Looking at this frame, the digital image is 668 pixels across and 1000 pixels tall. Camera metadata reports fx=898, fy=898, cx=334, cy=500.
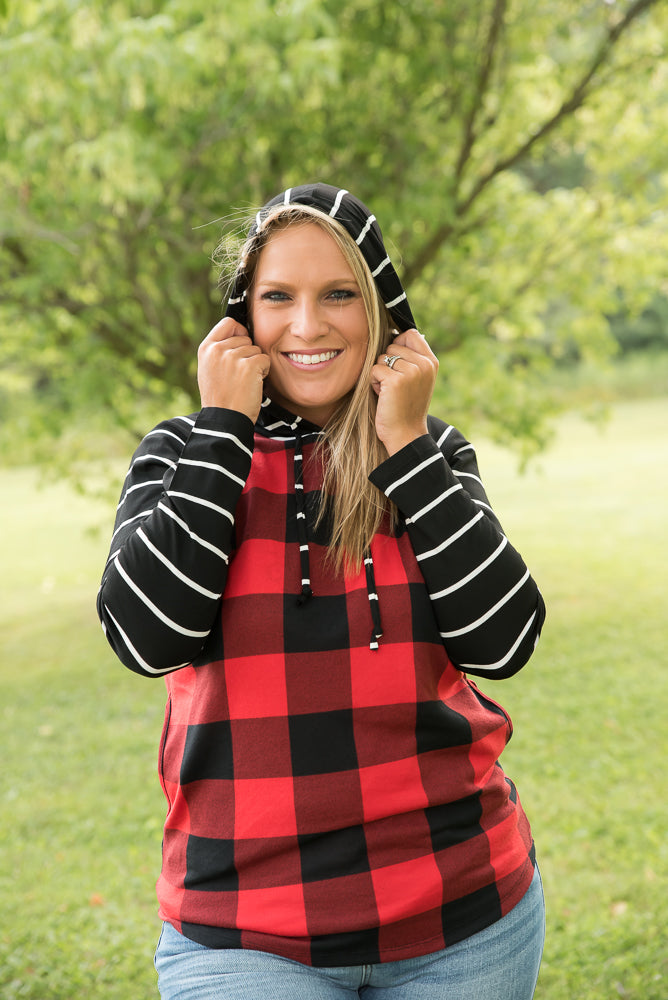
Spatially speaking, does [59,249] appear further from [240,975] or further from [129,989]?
[240,975]

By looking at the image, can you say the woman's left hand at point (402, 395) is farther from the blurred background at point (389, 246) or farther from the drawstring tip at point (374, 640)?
the blurred background at point (389, 246)

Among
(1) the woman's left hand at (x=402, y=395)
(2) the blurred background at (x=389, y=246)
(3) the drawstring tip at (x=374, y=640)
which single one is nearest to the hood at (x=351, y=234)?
(1) the woman's left hand at (x=402, y=395)

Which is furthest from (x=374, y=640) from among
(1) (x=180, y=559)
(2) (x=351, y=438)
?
(2) (x=351, y=438)

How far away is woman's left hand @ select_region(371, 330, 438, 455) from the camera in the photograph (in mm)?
1830

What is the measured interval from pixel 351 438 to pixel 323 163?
4661 mm

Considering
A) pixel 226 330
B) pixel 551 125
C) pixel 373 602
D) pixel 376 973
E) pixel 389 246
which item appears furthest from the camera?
pixel 551 125

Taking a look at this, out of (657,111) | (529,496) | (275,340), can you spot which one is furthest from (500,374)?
(529,496)

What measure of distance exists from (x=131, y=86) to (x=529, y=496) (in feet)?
45.9

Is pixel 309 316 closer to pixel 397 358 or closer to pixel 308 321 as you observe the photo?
pixel 308 321

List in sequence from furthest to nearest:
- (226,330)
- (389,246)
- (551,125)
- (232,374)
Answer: (551,125)
(389,246)
(226,330)
(232,374)

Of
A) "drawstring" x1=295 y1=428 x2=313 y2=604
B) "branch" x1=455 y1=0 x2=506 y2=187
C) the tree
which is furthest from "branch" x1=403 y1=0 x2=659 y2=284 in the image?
"drawstring" x1=295 y1=428 x2=313 y2=604

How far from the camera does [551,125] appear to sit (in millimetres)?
6438

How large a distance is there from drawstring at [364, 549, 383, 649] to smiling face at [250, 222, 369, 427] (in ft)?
1.34

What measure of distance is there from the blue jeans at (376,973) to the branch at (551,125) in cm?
503
